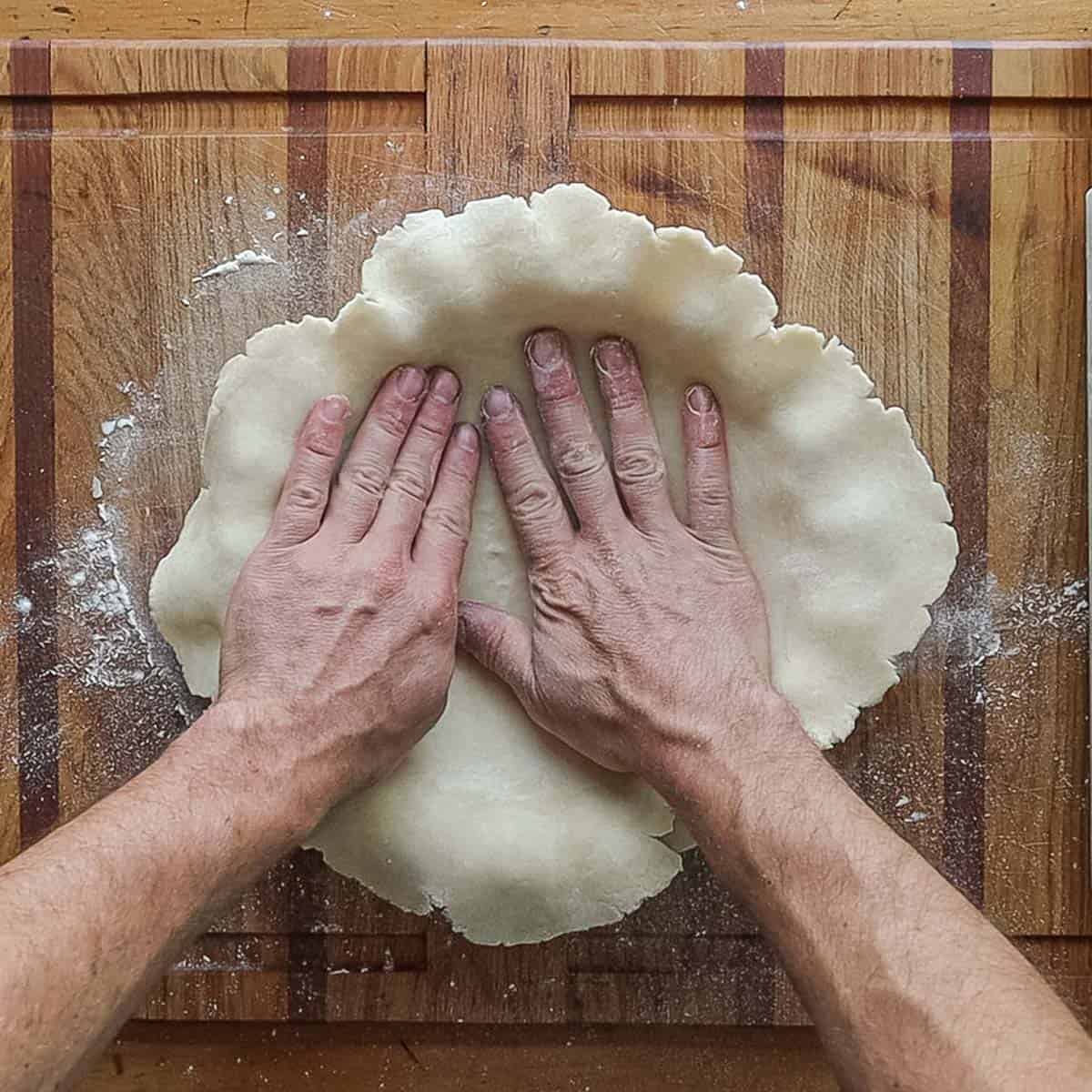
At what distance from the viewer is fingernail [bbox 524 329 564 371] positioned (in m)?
1.44

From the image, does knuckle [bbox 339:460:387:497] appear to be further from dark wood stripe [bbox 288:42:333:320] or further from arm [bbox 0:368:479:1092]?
dark wood stripe [bbox 288:42:333:320]

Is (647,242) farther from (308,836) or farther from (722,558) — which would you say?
(308,836)

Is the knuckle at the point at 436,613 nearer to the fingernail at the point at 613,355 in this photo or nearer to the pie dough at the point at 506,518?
the pie dough at the point at 506,518

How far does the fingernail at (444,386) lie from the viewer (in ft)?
4.77

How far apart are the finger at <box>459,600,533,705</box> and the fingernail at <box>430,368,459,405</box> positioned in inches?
9.7

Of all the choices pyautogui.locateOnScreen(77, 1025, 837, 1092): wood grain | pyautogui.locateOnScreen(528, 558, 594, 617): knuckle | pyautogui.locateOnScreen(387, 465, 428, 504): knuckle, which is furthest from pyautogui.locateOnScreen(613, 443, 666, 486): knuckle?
pyautogui.locateOnScreen(77, 1025, 837, 1092): wood grain

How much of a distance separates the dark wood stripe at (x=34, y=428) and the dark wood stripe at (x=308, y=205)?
31 cm

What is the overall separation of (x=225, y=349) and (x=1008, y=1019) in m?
1.15

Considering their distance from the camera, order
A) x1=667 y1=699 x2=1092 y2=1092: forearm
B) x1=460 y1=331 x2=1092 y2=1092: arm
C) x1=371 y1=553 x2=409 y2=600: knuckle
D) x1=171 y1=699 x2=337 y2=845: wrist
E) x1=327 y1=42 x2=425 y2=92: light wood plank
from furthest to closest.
Result: x1=327 y1=42 x2=425 y2=92: light wood plank < x1=371 y1=553 x2=409 y2=600: knuckle < x1=171 y1=699 x2=337 y2=845: wrist < x1=460 y1=331 x2=1092 y2=1092: arm < x1=667 y1=699 x2=1092 y2=1092: forearm

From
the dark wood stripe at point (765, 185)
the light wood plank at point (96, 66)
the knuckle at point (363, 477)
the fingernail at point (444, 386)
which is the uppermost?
the light wood plank at point (96, 66)

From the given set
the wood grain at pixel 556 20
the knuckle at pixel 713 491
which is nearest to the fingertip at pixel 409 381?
the knuckle at pixel 713 491

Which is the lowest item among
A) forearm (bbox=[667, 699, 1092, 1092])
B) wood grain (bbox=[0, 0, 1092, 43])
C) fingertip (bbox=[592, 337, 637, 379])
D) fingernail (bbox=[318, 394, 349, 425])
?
forearm (bbox=[667, 699, 1092, 1092])

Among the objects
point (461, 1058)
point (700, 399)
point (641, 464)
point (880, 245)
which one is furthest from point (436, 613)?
point (880, 245)

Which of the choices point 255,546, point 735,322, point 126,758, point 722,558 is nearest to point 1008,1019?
point 722,558
